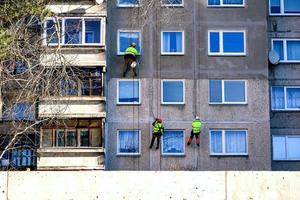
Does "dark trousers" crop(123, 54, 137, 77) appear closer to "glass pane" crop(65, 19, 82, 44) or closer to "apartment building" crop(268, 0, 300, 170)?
"glass pane" crop(65, 19, 82, 44)

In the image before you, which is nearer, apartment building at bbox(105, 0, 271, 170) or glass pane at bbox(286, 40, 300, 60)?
apartment building at bbox(105, 0, 271, 170)

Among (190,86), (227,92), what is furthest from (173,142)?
(227,92)

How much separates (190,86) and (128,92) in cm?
308

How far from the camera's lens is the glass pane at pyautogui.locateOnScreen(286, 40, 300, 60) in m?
34.6

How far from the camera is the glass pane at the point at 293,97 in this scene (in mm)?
33969

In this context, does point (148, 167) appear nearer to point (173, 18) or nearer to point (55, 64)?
point (173, 18)

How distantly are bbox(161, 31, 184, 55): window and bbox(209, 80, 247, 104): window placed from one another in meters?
2.32

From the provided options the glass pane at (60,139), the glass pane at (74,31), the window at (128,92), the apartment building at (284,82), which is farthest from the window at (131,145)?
the apartment building at (284,82)

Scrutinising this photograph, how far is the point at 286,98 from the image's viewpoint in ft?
111

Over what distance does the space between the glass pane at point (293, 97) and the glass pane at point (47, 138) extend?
12072 millimetres

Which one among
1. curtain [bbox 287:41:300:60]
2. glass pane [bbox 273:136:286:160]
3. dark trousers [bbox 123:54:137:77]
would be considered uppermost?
curtain [bbox 287:41:300:60]

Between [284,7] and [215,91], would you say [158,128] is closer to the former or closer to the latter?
[215,91]

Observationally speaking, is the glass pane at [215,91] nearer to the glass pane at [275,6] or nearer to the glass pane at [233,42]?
the glass pane at [233,42]
